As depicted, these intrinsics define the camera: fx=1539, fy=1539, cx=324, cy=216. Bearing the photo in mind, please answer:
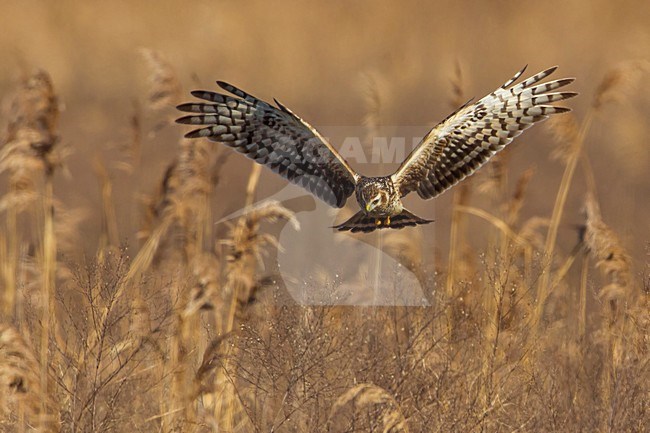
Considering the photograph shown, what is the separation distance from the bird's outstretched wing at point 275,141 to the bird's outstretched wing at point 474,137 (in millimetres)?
438

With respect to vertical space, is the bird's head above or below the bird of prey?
below

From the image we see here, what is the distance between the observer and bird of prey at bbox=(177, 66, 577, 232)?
29.1 feet

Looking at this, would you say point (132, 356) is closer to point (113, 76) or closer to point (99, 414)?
point (99, 414)

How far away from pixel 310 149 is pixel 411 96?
8390 millimetres

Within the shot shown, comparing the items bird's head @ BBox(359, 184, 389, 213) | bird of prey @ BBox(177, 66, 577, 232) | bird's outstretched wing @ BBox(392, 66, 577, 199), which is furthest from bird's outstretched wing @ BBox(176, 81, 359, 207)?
bird's outstretched wing @ BBox(392, 66, 577, 199)

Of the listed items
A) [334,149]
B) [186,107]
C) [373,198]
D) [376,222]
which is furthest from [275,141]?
[376,222]

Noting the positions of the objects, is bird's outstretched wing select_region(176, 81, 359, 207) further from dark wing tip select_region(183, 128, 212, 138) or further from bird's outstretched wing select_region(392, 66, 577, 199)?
bird's outstretched wing select_region(392, 66, 577, 199)

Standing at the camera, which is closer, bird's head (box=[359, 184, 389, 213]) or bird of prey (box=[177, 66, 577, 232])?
bird's head (box=[359, 184, 389, 213])

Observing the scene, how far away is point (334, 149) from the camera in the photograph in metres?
8.88

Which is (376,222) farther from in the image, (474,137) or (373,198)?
(474,137)

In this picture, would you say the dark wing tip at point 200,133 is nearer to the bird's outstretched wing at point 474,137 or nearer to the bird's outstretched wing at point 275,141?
the bird's outstretched wing at point 275,141

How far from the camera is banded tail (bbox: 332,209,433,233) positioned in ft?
26.4

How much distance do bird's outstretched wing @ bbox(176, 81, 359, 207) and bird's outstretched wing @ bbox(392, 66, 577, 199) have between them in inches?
17.3

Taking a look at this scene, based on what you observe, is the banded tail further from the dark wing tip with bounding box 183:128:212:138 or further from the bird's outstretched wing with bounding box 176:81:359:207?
the dark wing tip with bounding box 183:128:212:138
